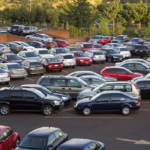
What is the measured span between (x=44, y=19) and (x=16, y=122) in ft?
199

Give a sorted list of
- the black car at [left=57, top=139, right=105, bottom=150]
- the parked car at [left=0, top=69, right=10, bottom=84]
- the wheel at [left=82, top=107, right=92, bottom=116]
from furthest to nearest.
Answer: the parked car at [left=0, top=69, right=10, bottom=84]
the wheel at [left=82, top=107, right=92, bottom=116]
the black car at [left=57, top=139, right=105, bottom=150]

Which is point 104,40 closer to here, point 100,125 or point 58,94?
point 58,94

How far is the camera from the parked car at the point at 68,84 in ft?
72.3

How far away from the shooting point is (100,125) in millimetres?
16750

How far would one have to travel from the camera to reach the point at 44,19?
251 feet

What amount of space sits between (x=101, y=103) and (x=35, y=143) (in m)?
7.31

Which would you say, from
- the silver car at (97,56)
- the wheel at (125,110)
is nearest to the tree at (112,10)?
the silver car at (97,56)

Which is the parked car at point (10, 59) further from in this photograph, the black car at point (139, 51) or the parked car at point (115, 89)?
the black car at point (139, 51)

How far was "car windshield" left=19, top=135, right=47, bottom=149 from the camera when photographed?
37.8ft

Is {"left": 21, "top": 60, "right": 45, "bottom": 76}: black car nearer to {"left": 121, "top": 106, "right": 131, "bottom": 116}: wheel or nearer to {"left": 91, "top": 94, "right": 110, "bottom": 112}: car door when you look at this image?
{"left": 91, "top": 94, "right": 110, "bottom": 112}: car door

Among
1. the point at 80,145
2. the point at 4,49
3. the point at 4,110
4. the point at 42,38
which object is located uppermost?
the point at 42,38

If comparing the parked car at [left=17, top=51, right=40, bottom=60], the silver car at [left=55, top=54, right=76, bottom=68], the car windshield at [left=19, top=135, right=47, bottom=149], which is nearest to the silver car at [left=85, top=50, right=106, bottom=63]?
the silver car at [left=55, top=54, right=76, bottom=68]

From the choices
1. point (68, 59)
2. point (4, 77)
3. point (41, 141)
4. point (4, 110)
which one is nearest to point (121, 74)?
point (4, 77)

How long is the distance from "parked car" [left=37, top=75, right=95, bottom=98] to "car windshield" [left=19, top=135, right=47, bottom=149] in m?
10.4
